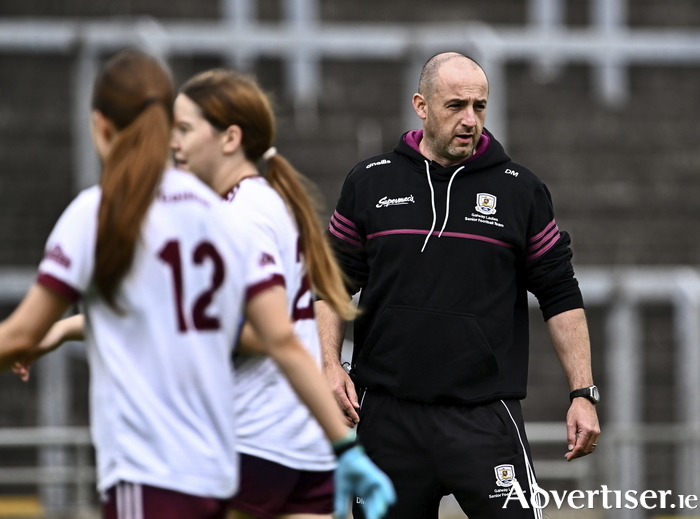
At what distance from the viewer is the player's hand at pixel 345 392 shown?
15.3 ft

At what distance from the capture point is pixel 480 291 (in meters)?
4.60

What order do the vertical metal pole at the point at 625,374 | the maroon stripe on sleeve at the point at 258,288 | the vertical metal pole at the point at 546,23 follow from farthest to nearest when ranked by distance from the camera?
the vertical metal pole at the point at 546,23 < the vertical metal pole at the point at 625,374 < the maroon stripe on sleeve at the point at 258,288

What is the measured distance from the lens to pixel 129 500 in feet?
9.86

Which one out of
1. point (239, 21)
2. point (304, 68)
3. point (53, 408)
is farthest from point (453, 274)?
point (239, 21)

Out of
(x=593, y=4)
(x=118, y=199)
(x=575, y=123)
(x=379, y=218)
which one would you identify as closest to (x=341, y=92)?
(x=575, y=123)

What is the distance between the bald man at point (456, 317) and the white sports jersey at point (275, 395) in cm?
91

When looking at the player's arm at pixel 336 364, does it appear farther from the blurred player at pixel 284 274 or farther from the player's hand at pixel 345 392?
the blurred player at pixel 284 274

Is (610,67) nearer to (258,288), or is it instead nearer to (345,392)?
(345,392)

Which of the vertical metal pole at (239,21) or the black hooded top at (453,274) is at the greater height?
the vertical metal pole at (239,21)

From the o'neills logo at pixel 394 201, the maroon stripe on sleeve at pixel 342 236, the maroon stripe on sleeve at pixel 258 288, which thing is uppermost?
the o'neills logo at pixel 394 201

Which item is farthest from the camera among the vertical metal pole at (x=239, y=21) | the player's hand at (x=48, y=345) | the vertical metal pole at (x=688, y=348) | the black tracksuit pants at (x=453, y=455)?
the vertical metal pole at (x=239, y=21)

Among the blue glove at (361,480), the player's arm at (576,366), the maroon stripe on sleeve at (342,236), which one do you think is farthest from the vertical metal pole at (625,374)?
the blue glove at (361,480)

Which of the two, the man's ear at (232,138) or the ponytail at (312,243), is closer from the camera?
the man's ear at (232,138)

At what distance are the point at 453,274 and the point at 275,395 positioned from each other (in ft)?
3.75
